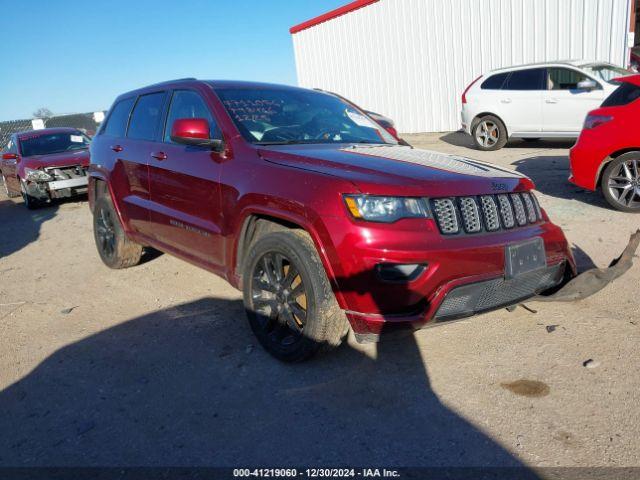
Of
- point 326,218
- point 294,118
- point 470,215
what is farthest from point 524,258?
point 294,118

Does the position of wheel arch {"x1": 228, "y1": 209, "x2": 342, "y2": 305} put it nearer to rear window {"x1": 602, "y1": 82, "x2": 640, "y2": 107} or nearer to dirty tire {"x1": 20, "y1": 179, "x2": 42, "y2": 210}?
rear window {"x1": 602, "y1": 82, "x2": 640, "y2": 107}

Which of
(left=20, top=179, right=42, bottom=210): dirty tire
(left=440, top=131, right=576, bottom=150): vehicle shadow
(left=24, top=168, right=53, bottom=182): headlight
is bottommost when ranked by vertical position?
(left=440, top=131, right=576, bottom=150): vehicle shadow

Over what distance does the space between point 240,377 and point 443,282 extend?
4.36 feet

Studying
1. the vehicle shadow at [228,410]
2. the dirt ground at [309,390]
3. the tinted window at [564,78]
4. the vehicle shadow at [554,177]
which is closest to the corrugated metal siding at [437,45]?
the tinted window at [564,78]

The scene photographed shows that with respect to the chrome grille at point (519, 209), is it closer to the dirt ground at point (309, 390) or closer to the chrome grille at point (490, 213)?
the chrome grille at point (490, 213)

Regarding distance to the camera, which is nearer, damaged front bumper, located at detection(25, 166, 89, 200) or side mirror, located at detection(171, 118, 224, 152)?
side mirror, located at detection(171, 118, 224, 152)

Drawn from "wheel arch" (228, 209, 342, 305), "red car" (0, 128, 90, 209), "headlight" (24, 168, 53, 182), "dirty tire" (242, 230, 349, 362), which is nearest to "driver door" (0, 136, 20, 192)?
"red car" (0, 128, 90, 209)

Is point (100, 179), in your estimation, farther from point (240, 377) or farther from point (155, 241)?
point (240, 377)

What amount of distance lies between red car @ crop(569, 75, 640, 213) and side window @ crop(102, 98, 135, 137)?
4.99 meters

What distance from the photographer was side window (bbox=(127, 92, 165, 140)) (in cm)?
441

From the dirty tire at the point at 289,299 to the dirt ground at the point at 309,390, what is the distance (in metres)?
0.17

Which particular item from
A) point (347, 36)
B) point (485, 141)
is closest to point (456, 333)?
Answer: point (485, 141)

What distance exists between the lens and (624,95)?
5.99m

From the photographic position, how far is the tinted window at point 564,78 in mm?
10102
